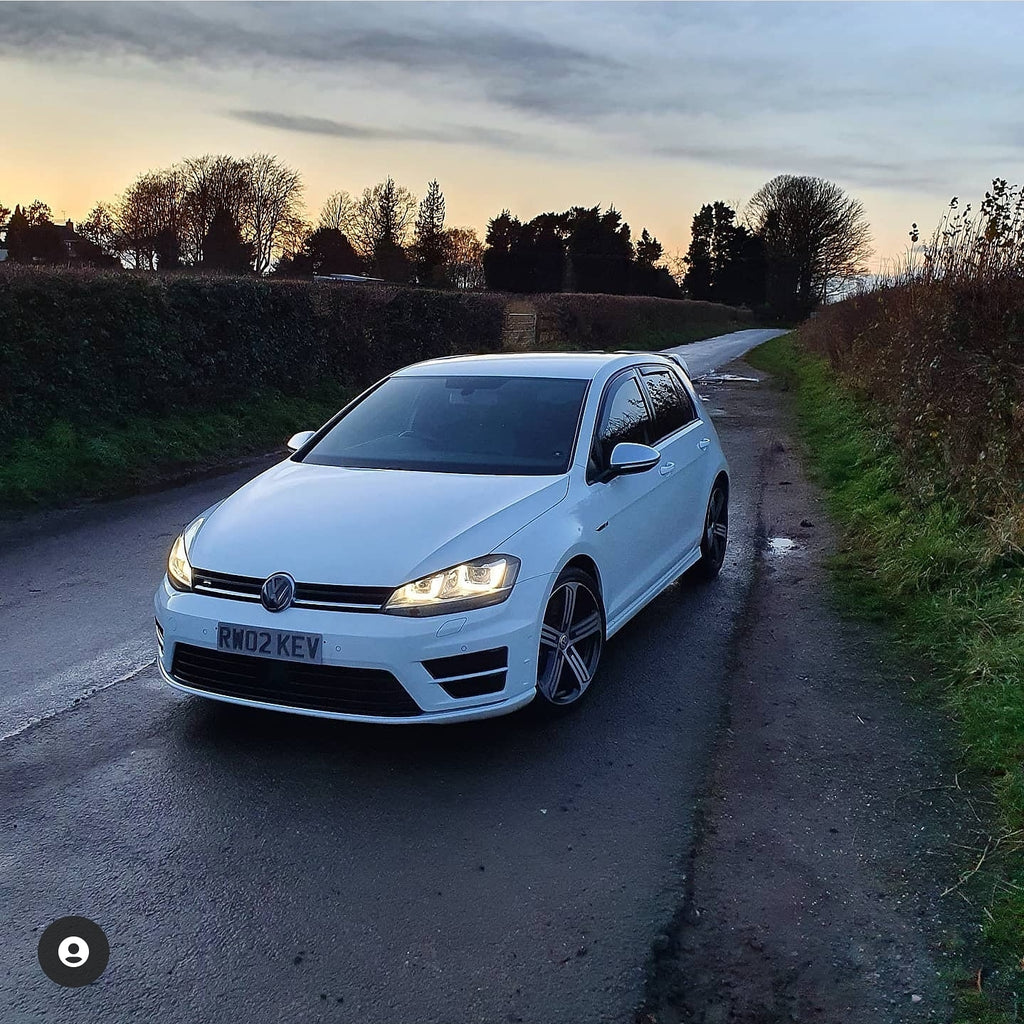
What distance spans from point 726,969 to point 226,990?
4.77ft

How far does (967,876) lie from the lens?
11.7 ft

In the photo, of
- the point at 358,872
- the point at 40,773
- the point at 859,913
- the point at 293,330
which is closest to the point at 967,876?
the point at 859,913

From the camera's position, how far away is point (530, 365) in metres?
6.30

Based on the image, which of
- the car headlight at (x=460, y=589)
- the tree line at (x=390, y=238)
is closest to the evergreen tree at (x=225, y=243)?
the tree line at (x=390, y=238)

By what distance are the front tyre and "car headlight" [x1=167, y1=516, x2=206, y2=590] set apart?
1.60m

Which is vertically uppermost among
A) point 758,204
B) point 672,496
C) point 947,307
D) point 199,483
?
point 758,204

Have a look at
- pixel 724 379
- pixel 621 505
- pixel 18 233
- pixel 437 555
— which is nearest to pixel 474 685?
pixel 437 555

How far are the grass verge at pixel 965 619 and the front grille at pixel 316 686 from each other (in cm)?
219

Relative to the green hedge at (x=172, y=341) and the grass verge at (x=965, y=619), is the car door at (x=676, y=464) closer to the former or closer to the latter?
the grass verge at (x=965, y=619)

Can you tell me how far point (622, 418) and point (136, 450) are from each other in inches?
299

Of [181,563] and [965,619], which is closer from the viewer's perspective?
[181,563]

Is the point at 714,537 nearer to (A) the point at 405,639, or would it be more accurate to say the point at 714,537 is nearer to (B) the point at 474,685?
(B) the point at 474,685

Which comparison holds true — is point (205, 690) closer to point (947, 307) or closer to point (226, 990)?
point (226, 990)

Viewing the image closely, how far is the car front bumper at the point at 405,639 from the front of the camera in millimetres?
4133
